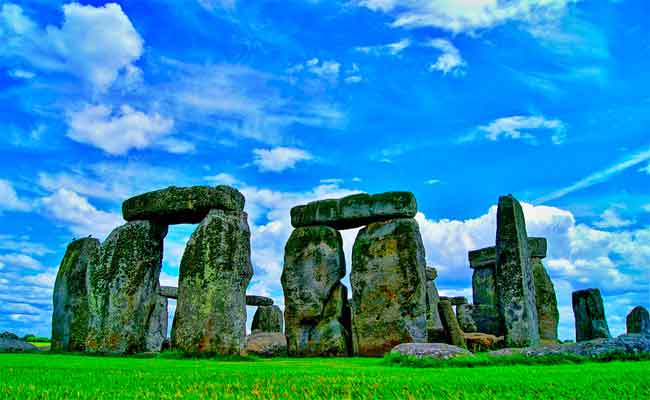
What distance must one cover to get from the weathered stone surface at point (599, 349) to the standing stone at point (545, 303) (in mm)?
9911

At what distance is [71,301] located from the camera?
15.9 metres

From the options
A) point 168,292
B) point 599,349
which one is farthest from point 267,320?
point 599,349

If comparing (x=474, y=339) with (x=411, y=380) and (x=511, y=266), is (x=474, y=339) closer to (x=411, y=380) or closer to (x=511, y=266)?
(x=511, y=266)

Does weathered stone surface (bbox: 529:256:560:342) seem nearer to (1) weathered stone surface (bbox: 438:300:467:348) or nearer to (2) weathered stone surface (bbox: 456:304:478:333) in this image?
(2) weathered stone surface (bbox: 456:304:478:333)

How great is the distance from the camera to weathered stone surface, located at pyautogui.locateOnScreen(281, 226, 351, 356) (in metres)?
14.8

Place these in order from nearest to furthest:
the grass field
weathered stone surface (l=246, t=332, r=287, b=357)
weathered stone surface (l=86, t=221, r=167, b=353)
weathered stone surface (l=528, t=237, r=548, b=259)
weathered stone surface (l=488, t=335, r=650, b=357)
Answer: the grass field
weathered stone surface (l=488, t=335, r=650, b=357)
weathered stone surface (l=86, t=221, r=167, b=353)
weathered stone surface (l=246, t=332, r=287, b=357)
weathered stone surface (l=528, t=237, r=548, b=259)

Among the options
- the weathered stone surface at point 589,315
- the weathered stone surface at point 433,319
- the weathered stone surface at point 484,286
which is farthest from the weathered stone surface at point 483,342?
the weathered stone surface at point 484,286

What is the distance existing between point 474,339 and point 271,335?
221 inches

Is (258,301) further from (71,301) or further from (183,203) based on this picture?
(183,203)

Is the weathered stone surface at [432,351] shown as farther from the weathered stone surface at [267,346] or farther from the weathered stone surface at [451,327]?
the weathered stone surface at [267,346]

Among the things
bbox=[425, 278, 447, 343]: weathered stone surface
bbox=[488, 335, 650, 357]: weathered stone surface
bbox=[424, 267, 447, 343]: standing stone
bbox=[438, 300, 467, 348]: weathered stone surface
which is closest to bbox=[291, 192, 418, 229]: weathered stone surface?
bbox=[424, 267, 447, 343]: standing stone

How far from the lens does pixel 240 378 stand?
6.66 metres

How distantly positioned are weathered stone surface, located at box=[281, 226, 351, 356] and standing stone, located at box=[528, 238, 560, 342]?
27.3 ft

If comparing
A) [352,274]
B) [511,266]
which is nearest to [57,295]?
[352,274]
